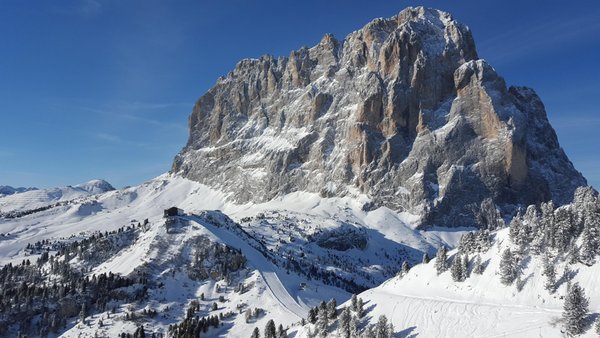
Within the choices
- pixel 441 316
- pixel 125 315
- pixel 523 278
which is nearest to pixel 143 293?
pixel 125 315

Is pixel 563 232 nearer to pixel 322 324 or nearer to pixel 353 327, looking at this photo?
pixel 353 327

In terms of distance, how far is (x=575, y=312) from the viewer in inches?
2906

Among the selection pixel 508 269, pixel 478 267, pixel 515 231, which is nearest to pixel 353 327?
pixel 478 267

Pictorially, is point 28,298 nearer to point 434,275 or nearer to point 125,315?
point 125,315

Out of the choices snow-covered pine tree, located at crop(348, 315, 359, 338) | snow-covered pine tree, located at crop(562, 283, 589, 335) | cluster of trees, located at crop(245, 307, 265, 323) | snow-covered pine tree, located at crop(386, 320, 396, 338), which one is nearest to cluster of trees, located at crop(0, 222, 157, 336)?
cluster of trees, located at crop(245, 307, 265, 323)

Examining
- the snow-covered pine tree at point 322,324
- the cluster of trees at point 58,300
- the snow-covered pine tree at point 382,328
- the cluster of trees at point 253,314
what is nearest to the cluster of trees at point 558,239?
the snow-covered pine tree at point 382,328

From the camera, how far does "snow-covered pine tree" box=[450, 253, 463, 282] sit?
10569 cm

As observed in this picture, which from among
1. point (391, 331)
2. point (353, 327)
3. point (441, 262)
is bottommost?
point (353, 327)

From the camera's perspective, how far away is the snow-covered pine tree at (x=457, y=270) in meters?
106

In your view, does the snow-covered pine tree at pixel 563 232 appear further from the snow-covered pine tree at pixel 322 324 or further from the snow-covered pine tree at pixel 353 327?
the snow-covered pine tree at pixel 322 324

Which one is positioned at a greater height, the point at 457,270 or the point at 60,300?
the point at 457,270

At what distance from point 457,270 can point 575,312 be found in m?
33.2

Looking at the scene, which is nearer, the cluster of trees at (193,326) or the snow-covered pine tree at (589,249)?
the snow-covered pine tree at (589,249)

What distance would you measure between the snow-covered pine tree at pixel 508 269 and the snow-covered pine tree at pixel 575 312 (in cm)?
2020
